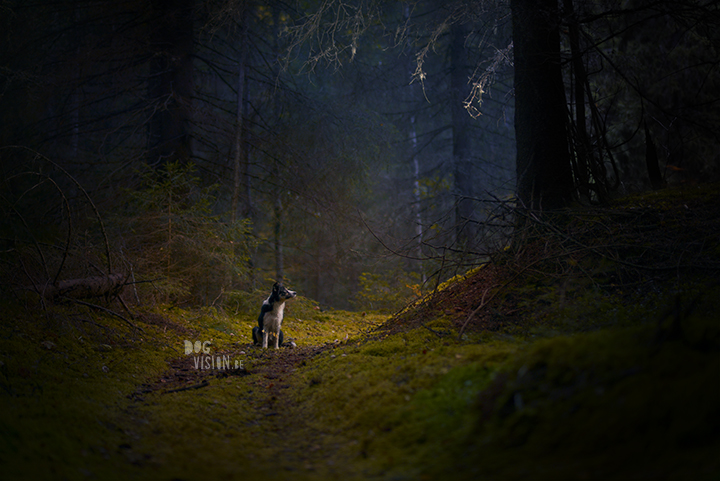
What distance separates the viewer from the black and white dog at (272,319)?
289 inches

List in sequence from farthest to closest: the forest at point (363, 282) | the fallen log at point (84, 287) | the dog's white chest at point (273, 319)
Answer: the dog's white chest at point (273, 319) → the fallen log at point (84, 287) → the forest at point (363, 282)

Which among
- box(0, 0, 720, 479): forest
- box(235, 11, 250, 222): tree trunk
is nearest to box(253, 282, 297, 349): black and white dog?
box(0, 0, 720, 479): forest

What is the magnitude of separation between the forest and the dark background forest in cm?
7

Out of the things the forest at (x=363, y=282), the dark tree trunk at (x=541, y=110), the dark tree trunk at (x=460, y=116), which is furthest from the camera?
the dark tree trunk at (x=460, y=116)

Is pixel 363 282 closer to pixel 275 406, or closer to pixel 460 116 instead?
pixel 460 116

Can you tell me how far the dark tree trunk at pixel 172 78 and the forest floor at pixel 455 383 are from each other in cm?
533

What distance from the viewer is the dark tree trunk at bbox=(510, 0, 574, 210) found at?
6.08 metres

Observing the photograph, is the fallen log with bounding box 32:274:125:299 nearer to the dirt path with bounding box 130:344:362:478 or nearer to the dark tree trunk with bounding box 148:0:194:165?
the dirt path with bounding box 130:344:362:478

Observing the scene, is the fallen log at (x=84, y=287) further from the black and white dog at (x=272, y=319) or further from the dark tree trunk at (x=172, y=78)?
the dark tree trunk at (x=172, y=78)

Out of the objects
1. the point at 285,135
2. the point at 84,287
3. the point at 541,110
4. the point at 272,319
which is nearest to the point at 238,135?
the point at 285,135

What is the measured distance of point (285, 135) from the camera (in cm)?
1163

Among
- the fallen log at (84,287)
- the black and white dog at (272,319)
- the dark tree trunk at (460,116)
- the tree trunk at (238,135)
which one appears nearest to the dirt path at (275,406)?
the black and white dog at (272,319)

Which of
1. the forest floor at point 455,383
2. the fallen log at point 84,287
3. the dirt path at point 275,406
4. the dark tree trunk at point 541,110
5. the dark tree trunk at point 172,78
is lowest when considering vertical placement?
the dirt path at point 275,406

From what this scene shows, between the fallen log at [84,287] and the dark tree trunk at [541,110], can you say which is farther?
the dark tree trunk at [541,110]
